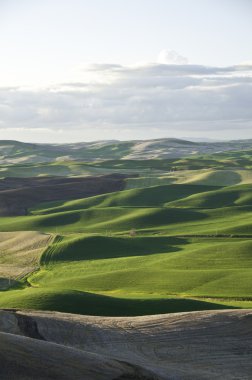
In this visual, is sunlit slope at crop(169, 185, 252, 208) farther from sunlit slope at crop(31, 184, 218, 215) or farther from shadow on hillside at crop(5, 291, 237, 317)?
shadow on hillside at crop(5, 291, 237, 317)

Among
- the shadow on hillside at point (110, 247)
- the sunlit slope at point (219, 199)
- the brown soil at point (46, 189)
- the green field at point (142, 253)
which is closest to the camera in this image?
the green field at point (142, 253)

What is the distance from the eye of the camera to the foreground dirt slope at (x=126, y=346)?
82.3ft

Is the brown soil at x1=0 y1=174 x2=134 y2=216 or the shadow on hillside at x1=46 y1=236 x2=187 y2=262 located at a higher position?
the brown soil at x1=0 y1=174 x2=134 y2=216

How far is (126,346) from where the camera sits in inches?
1266

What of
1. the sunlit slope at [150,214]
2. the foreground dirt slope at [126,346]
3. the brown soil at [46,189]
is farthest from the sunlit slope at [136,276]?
the brown soil at [46,189]

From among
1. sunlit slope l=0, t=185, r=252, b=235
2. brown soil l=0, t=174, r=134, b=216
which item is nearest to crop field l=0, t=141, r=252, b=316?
sunlit slope l=0, t=185, r=252, b=235

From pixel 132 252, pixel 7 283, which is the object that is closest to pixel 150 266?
pixel 132 252

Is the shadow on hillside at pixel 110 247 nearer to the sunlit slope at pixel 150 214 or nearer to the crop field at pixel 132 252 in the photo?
the crop field at pixel 132 252

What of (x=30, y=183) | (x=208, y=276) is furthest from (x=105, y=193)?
(x=208, y=276)

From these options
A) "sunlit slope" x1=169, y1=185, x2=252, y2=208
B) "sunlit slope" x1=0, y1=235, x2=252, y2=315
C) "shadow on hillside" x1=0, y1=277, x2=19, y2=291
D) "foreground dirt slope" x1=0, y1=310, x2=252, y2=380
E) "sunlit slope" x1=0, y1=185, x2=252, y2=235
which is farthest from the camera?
"sunlit slope" x1=169, y1=185, x2=252, y2=208

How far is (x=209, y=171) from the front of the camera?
566 ft

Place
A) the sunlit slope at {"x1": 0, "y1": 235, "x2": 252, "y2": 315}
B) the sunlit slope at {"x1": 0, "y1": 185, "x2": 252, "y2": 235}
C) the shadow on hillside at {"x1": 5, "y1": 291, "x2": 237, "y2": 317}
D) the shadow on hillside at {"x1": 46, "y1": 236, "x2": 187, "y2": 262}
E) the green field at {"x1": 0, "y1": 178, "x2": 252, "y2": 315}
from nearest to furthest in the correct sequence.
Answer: the shadow on hillside at {"x1": 5, "y1": 291, "x2": 237, "y2": 317}, the sunlit slope at {"x1": 0, "y1": 235, "x2": 252, "y2": 315}, the green field at {"x1": 0, "y1": 178, "x2": 252, "y2": 315}, the shadow on hillside at {"x1": 46, "y1": 236, "x2": 187, "y2": 262}, the sunlit slope at {"x1": 0, "y1": 185, "x2": 252, "y2": 235}

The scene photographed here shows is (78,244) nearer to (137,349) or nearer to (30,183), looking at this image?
(137,349)

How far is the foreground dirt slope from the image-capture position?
25.1 metres
